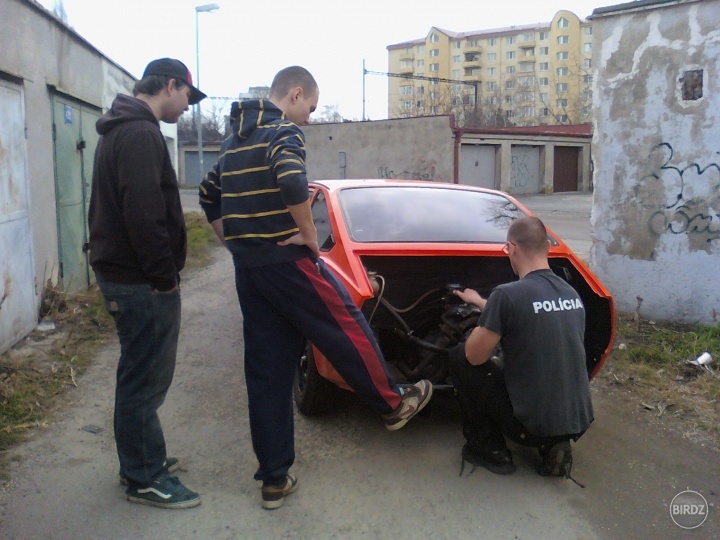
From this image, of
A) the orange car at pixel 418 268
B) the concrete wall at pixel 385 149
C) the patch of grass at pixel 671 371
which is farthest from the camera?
the concrete wall at pixel 385 149

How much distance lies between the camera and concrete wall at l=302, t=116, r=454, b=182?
26875mm

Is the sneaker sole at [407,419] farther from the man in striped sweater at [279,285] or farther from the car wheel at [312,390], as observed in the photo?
the car wheel at [312,390]

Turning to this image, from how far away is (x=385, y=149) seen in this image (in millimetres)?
28703

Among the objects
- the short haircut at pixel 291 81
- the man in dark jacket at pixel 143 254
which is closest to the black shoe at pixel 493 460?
the man in dark jacket at pixel 143 254

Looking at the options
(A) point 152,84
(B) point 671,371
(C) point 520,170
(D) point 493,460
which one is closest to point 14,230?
(A) point 152,84

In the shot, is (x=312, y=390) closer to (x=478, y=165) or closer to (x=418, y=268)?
(x=418, y=268)

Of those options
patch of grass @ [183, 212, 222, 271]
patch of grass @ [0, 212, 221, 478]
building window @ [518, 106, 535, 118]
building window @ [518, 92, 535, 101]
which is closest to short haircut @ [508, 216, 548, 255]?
patch of grass @ [0, 212, 221, 478]

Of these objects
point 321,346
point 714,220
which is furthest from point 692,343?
point 321,346

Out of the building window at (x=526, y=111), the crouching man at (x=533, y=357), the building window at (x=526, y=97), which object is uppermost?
the building window at (x=526, y=97)

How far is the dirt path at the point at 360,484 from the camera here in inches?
120

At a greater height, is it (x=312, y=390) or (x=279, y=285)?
(x=279, y=285)

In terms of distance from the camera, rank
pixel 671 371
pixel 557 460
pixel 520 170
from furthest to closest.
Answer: pixel 520 170, pixel 671 371, pixel 557 460

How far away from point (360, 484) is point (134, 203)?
1746 mm

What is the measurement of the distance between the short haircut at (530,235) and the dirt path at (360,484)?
1.18 metres
